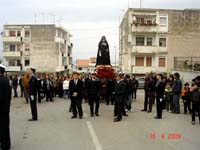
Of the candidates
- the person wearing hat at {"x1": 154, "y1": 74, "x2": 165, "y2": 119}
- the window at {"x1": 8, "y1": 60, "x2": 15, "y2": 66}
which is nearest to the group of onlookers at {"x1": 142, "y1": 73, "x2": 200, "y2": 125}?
the person wearing hat at {"x1": 154, "y1": 74, "x2": 165, "y2": 119}

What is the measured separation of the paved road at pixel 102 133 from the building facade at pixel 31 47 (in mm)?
62089

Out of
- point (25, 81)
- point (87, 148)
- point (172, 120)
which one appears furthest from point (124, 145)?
point (25, 81)

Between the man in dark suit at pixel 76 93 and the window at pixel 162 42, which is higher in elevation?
the window at pixel 162 42

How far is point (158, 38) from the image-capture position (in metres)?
63.9

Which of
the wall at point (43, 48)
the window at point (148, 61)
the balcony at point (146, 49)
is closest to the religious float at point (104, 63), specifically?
the balcony at point (146, 49)

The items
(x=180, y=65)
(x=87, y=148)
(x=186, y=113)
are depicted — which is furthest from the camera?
(x=180, y=65)

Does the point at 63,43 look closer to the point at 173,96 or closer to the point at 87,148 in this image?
the point at 173,96

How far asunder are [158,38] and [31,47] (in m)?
26.8

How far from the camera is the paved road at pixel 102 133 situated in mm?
10328

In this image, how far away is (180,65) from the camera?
128 ft

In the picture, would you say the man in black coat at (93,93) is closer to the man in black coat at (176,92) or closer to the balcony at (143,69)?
the man in black coat at (176,92)

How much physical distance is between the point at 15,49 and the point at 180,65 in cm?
4726

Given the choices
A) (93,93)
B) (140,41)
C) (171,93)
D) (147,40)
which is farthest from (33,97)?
(147,40)

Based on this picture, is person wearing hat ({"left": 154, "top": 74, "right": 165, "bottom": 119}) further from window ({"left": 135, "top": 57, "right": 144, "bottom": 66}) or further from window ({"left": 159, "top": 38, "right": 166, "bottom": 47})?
window ({"left": 159, "top": 38, "right": 166, "bottom": 47})
